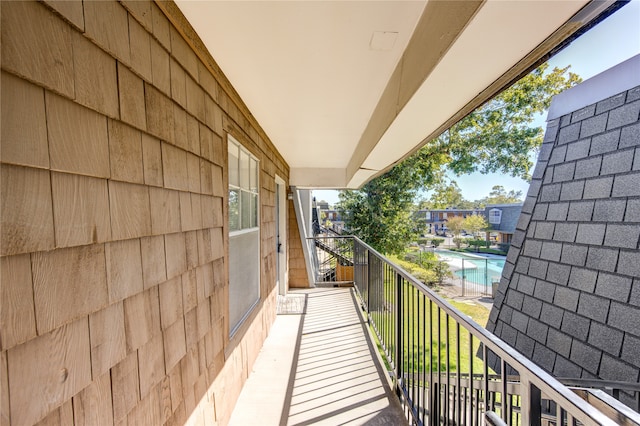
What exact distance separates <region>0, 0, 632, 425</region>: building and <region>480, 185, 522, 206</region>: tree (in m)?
18.4

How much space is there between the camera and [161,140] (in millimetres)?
1269

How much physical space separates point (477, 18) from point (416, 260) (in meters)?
13.2

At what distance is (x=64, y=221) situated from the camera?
78 cm

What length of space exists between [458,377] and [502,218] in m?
20.4

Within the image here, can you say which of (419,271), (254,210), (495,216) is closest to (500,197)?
(495,216)

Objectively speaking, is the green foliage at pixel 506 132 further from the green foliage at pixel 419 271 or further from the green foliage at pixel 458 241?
the green foliage at pixel 458 241

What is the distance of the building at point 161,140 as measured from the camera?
0.70 m

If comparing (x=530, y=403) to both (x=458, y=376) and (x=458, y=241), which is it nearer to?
(x=458, y=376)

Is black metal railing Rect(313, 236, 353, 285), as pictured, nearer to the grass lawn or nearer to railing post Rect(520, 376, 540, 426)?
the grass lawn

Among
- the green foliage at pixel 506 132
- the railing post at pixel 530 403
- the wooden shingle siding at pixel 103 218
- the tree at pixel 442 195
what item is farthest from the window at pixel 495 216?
the wooden shingle siding at pixel 103 218

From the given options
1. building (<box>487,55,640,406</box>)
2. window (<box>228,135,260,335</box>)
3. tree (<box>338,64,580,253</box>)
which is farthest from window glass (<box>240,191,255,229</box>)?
tree (<box>338,64,580,253</box>)

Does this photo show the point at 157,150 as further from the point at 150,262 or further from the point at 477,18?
the point at 477,18

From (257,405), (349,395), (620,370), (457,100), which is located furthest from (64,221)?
(620,370)

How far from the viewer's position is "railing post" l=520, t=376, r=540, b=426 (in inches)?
32.6
